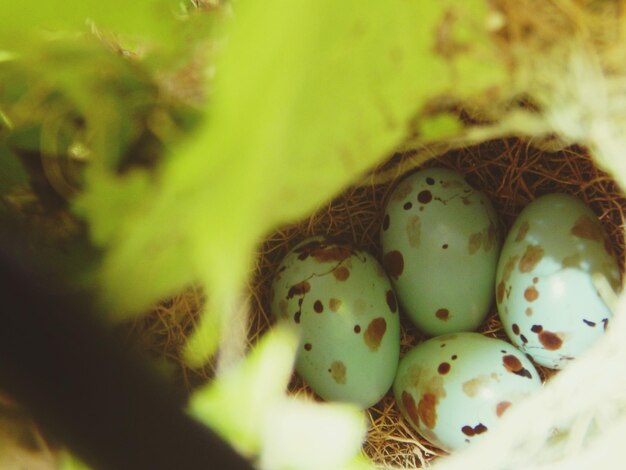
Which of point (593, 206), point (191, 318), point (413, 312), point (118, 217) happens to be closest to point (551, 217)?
point (593, 206)

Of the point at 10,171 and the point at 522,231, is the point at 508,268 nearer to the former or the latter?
the point at 522,231

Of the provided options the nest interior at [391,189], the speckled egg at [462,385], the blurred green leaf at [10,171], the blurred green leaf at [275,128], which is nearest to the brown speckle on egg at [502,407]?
the speckled egg at [462,385]

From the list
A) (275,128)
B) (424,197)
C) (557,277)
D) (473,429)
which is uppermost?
(275,128)

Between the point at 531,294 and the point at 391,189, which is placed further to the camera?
the point at 391,189

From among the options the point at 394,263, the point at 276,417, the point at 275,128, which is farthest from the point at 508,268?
the point at 275,128

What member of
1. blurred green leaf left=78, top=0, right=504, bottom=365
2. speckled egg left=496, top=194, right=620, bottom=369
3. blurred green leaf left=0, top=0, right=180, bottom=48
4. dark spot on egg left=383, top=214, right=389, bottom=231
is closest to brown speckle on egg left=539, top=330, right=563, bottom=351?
speckled egg left=496, top=194, right=620, bottom=369

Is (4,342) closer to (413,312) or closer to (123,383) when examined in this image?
(123,383)

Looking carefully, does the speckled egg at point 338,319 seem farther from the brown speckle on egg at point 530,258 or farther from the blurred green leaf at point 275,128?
the blurred green leaf at point 275,128
